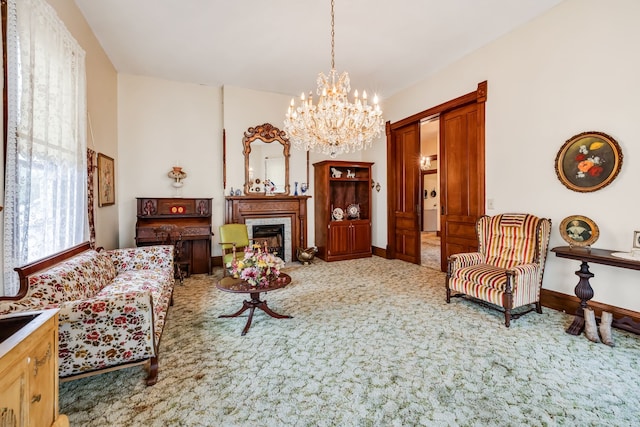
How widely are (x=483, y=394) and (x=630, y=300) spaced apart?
86.5 inches

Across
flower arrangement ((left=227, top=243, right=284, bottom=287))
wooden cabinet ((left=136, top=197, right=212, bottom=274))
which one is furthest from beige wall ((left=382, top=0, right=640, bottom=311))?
wooden cabinet ((left=136, top=197, right=212, bottom=274))

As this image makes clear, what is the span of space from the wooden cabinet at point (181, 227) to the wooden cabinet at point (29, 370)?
3473mm

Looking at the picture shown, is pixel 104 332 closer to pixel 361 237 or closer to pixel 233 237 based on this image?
pixel 233 237

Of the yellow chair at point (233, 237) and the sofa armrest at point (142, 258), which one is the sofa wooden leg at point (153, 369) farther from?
the yellow chair at point (233, 237)

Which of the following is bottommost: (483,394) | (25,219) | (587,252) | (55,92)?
(483,394)

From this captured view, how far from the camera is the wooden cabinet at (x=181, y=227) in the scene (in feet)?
15.4

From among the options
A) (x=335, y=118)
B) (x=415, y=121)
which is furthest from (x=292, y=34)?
(x=415, y=121)

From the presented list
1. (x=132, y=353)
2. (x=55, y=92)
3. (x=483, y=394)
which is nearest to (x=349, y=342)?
(x=483, y=394)

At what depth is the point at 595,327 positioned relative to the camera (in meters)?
2.67

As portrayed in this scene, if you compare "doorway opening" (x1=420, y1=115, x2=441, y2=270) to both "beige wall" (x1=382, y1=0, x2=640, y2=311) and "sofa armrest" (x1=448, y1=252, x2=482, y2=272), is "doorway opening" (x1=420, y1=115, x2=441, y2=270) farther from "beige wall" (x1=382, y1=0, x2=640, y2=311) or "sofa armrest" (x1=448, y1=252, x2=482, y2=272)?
"beige wall" (x1=382, y1=0, x2=640, y2=311)

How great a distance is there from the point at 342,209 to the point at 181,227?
11.2 ft

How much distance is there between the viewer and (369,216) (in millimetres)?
6645

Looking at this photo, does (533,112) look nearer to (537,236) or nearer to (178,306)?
(537,236)

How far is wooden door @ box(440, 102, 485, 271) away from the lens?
443 cm
